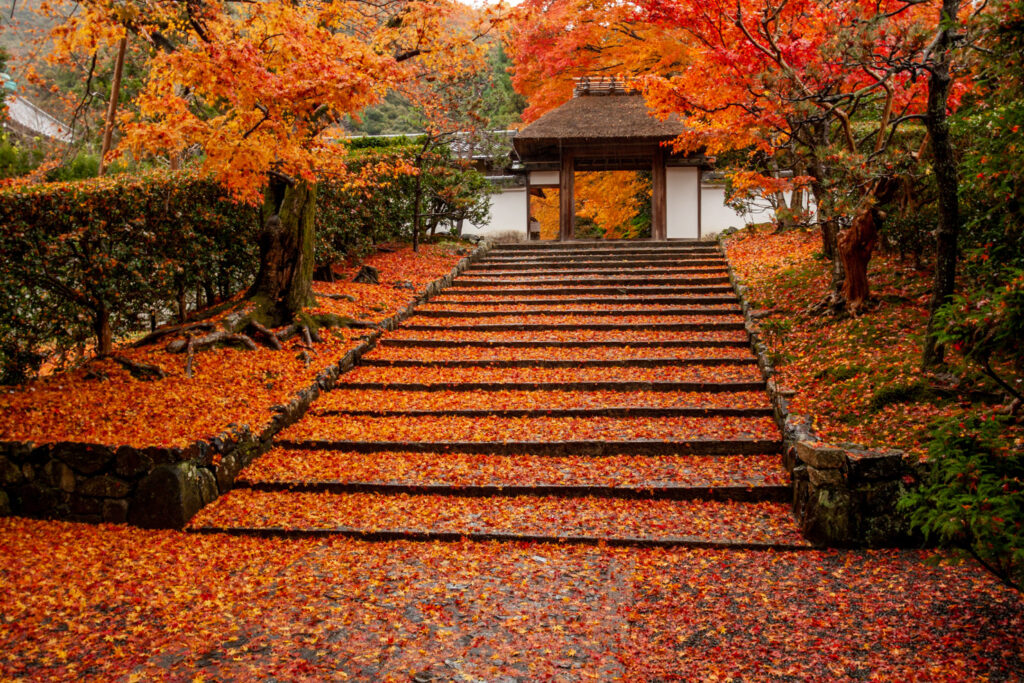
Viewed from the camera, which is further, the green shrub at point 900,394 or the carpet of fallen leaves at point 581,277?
the carpet of fallen leaves at point 581,277

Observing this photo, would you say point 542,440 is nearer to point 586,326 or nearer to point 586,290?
point 586,326

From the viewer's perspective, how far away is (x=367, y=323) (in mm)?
9969

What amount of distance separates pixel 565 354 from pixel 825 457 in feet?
15.6

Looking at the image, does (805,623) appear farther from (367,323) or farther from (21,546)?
(367,323)

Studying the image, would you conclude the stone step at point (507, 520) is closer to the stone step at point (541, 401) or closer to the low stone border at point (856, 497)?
the low stone border at point (856, 497)

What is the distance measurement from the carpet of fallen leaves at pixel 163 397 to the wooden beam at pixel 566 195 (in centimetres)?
959

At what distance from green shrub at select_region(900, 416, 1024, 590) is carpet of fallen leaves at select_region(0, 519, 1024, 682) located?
795 mm

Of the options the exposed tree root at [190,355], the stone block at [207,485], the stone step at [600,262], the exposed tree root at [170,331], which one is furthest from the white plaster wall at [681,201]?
the stone block at [207,485]

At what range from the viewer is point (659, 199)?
17.8 meters

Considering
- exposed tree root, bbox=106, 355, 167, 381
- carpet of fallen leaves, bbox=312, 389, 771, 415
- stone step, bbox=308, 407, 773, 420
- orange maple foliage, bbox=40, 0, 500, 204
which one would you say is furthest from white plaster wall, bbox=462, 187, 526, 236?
exposed tree root, bbox=106, 355, 167, 381

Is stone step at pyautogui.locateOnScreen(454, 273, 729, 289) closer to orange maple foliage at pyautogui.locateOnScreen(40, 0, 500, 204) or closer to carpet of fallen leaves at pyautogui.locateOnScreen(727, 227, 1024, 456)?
carpet of fallen leaves at pyautogui.locateOnScreen(727, 227, 1024, 456)

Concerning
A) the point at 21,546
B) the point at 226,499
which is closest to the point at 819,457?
A: the point at 226,499

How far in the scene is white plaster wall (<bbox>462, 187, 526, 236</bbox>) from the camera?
1897 cm

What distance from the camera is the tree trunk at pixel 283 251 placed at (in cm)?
939
